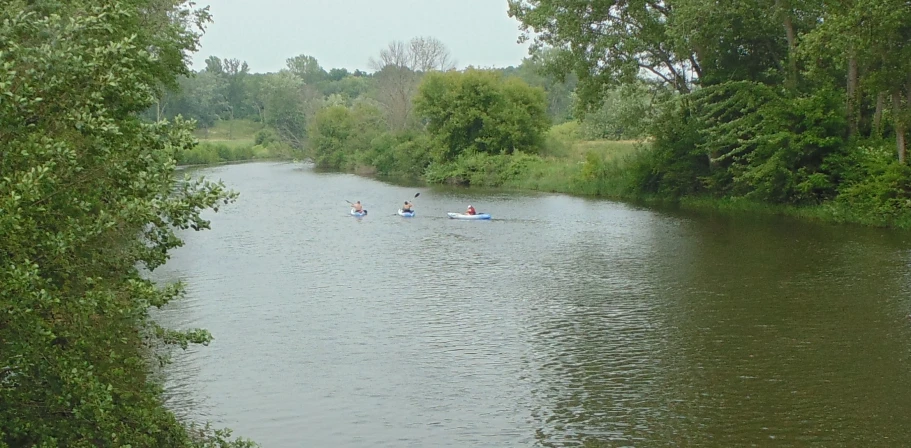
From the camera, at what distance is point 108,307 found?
23.8 ft

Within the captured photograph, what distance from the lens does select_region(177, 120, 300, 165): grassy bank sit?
89125 millimetres

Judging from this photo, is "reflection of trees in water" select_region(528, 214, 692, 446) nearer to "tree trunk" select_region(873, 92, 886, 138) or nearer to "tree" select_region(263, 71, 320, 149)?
"tree trunk" select_region(873, 92, 886, 138)

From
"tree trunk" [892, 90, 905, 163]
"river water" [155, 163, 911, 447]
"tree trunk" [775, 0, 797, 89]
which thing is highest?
"tree trunk" [775, 0, 797, 89]

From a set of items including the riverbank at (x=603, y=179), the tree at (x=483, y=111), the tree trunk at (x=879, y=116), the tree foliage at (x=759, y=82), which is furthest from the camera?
the tree at (x=483, y=111)

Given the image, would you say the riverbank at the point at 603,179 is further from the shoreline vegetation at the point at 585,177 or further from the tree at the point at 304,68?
the tree at the point at 304,68

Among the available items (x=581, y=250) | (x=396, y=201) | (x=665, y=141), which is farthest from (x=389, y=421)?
(x=396, y=201)

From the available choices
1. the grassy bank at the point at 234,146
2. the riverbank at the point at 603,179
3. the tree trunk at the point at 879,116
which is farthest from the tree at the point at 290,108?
the tree trunk at the point at 879,116

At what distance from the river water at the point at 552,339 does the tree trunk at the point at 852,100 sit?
14.9 ft

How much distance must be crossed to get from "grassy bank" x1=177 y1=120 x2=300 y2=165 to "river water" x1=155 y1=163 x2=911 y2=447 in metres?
59.6

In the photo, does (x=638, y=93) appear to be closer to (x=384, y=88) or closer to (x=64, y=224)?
(x=64, y=224)

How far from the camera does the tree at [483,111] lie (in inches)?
2392

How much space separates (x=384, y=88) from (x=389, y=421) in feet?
239

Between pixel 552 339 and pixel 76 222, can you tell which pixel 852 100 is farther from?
pixel 76 222

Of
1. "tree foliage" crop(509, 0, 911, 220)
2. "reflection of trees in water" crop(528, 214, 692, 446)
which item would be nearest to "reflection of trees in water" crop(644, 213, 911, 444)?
"reflection of trees in water" crop(528, 214, 692, 446)
